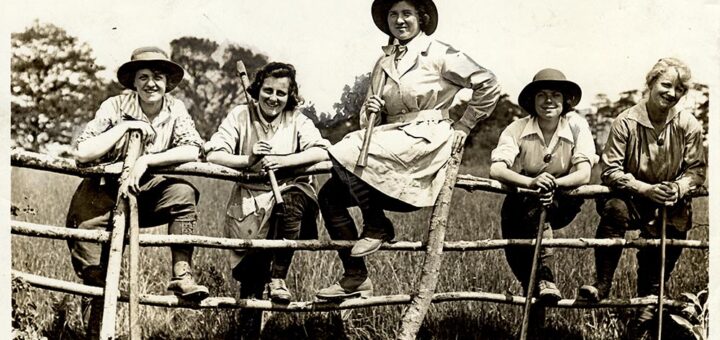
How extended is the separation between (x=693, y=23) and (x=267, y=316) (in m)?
2.98

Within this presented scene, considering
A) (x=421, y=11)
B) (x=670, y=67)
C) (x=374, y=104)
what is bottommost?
(x=374, y=104)

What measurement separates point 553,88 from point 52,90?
554cm

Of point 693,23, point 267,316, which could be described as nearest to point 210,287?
point 267,316

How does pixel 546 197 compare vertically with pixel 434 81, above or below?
below

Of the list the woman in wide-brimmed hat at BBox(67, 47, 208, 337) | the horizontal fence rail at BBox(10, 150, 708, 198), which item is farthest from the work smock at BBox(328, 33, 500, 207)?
the woman in wide-brimmed hat at BBox(67, 47, 208, 337)

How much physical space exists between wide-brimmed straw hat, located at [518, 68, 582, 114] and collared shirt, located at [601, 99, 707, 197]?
0.29 m

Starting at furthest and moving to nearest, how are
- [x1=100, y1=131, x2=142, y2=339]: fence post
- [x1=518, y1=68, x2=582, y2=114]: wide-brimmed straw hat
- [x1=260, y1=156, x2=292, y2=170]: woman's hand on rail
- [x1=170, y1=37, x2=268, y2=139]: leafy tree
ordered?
[x1=170, y1=37, x2=268, y2=139]: leafy tree
[x1=518, y1=68, x2=582, y2=114]: wide-brimmed straw hat
[x1=260, y1=156, x2=292, y2=170]: woman's hand on rail
[x1=100, y1=131, x2=142, y2=339]: fence post

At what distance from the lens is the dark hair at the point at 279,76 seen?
4.57 meters

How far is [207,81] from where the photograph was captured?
9641 mm

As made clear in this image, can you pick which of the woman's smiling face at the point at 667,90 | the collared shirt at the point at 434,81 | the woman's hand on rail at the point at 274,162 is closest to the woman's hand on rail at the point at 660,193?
the woman's smiling face at the point at 667,90

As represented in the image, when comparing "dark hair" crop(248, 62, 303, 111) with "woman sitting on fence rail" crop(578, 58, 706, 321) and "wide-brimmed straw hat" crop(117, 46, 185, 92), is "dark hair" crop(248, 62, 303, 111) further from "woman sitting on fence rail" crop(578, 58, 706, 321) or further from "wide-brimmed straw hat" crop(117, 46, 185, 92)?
"woman sitting on fence rail" crop(578, 58, 706, 321)

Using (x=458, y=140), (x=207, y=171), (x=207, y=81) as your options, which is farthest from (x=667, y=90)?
(x=207, y=81)

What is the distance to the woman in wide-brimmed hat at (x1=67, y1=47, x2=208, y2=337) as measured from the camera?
4316mm

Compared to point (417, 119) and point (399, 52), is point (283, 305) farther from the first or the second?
point (399, 52)
